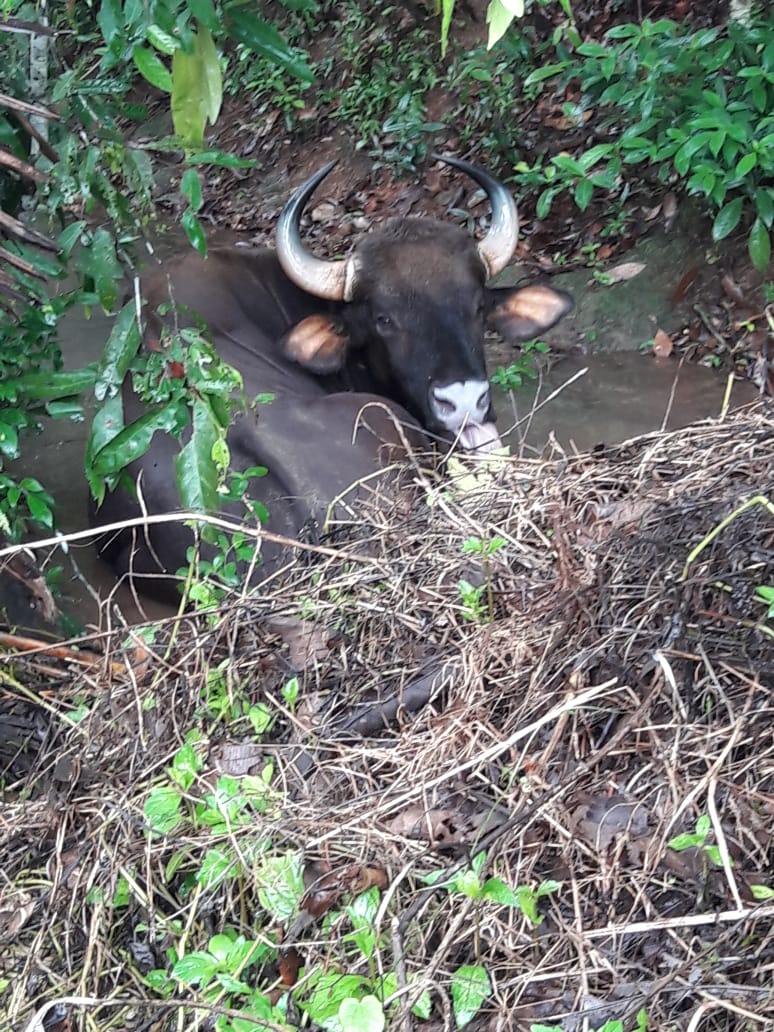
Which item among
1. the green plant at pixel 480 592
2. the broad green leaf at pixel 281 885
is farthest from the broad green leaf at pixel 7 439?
the broad green leaf at pixel 281 885

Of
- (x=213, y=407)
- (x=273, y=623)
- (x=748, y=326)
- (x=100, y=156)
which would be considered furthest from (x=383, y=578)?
(x=748, y=326)

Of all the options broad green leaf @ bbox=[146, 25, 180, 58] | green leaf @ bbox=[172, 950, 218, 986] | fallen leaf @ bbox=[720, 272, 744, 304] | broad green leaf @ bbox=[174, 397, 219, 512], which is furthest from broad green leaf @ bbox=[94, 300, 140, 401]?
fallen leaf @ bbox=[720, 272, 744, 304]

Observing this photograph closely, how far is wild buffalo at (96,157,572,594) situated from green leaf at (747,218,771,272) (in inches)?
50.2

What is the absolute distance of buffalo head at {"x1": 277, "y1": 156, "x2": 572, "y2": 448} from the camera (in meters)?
4.25

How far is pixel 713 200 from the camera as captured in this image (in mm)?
5742

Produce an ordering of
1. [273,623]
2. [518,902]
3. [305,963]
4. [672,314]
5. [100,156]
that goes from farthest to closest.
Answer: [672,314]
[100,156]
[273,623]
[305,963]
[518,902]

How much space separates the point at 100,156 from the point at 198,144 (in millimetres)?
698

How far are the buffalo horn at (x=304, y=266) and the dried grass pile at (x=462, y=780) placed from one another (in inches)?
97.8

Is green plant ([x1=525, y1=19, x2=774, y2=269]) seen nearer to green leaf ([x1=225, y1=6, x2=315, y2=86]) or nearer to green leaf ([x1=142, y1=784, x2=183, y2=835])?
green leaf ([x1=225, y1=6, x2=315, y2=86])

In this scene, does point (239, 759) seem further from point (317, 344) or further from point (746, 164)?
point (746, 164)

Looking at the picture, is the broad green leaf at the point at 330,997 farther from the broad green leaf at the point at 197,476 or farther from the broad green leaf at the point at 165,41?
the broad green leaf at the point at 165,41

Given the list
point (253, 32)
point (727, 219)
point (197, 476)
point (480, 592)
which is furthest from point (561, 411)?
point (253, 32)

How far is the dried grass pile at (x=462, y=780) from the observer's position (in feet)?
5.19

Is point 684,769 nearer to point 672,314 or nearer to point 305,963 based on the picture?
point 305,963
